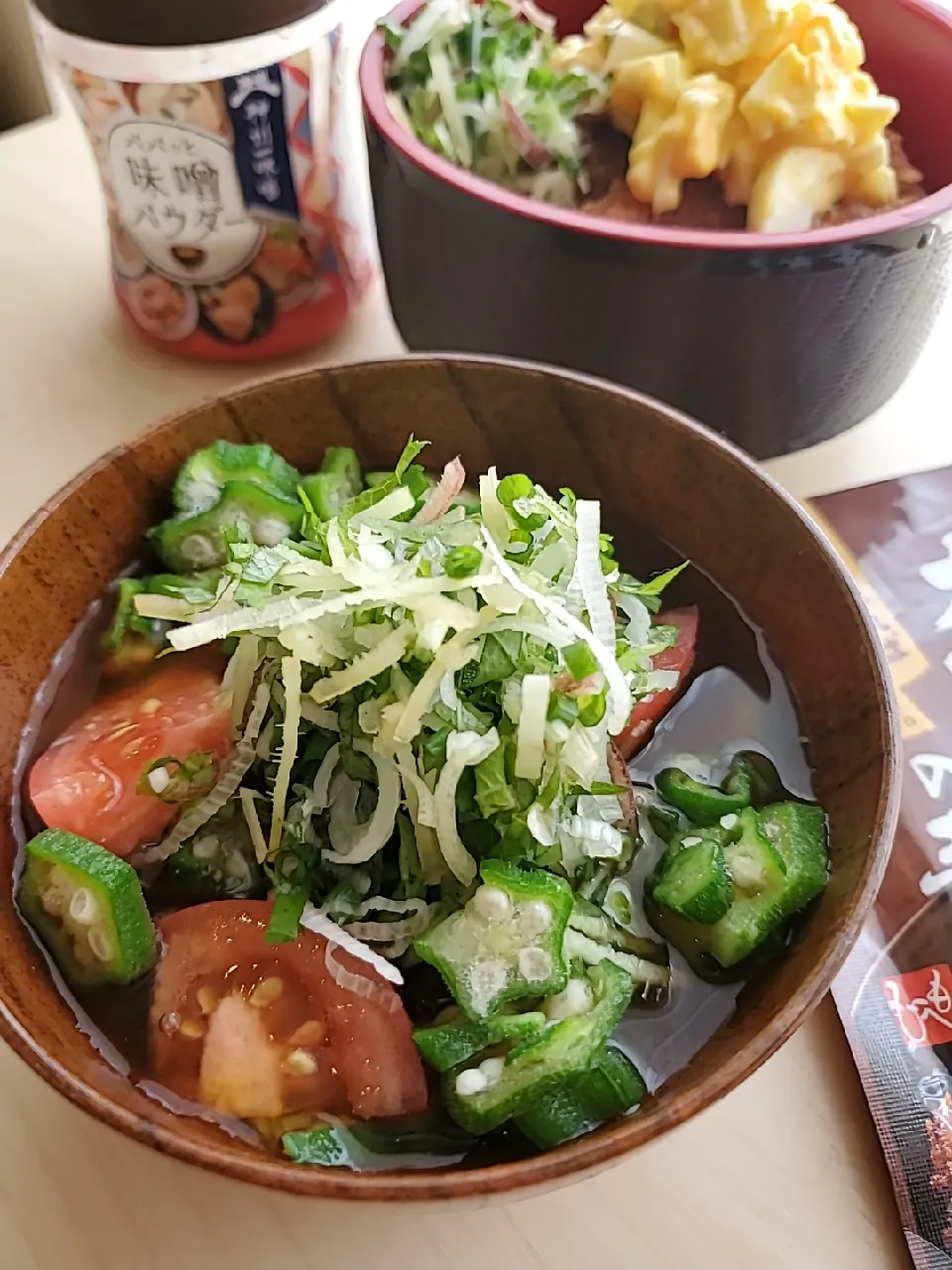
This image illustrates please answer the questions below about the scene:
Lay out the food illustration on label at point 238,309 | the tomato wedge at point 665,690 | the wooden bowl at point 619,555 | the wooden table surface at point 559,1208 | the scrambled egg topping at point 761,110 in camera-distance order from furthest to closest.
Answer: the food illustration on label at point 238,309 < the scrambled egg topping at point 761,110 < the tomato wedge at point 665,690 < the wooden table surface at point 559,1208 < the wooden bowl at point 619,555

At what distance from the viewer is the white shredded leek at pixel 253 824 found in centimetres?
62

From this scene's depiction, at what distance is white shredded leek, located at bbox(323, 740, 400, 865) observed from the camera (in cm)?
59

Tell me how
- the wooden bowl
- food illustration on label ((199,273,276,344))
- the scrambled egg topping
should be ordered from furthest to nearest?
food illustration on label ((199,273,276,344)), the scrambled egg topping, the wooden bowl

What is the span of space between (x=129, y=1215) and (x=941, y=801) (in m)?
0.54

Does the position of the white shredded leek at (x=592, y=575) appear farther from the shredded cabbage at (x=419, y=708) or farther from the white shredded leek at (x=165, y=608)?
the white shredded leek at (x=165, y=608)

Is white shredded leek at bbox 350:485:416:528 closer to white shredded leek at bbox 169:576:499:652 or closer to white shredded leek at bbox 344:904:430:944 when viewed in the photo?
white shredded leek at bbox 169:576:499:652

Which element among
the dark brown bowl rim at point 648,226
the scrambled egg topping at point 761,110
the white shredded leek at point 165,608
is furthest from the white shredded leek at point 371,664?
the scrambled egg topping at point 761,110

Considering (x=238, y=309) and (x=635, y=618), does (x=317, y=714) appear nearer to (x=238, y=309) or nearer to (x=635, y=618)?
(x=635, y=618)

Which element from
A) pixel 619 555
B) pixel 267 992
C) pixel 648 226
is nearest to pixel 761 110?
pixel 648 226

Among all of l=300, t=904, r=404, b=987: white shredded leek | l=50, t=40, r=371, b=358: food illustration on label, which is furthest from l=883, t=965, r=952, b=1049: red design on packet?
l=50, t=40, r=371, b=358: food illustration on label

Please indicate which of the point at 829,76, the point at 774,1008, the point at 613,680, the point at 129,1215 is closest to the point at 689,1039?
the point at 774,1008

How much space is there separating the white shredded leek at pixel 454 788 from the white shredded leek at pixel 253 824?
0.10m

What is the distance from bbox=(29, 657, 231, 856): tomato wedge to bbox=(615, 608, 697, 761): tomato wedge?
0.24 meters

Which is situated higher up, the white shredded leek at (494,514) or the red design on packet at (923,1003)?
the white shredded leek at (494,514)
